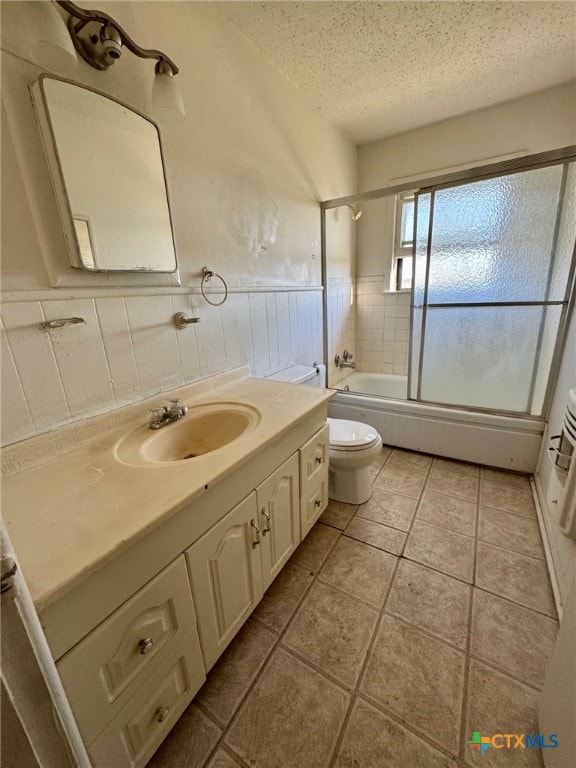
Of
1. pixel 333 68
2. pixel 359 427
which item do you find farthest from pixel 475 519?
pixel 333 68

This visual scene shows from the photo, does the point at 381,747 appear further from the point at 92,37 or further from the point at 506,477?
the point at 92,37

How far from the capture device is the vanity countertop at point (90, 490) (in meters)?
0.54

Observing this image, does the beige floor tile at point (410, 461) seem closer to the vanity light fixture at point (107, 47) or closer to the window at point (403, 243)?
the window at point (403, 243)

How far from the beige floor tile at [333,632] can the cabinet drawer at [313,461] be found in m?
0.43

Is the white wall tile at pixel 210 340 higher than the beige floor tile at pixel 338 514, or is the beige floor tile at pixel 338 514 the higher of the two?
the white wall tile at pixel 210 340

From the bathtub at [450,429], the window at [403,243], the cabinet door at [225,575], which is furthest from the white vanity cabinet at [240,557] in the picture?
the window at [403,243]

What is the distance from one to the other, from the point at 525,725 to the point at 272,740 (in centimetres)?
72

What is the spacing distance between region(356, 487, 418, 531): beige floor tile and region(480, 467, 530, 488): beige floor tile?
593mm

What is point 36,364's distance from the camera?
868 millimetres

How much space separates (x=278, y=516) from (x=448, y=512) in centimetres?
108

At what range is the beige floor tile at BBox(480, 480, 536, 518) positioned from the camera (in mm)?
1647

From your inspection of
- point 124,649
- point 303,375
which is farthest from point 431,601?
point 303,375

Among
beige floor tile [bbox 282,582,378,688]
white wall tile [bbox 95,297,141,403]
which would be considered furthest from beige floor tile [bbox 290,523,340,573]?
white wall tile [bbox 95,297,141,403]

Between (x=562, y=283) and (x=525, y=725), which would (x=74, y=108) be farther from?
(x=562, y=283)
